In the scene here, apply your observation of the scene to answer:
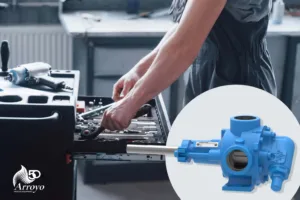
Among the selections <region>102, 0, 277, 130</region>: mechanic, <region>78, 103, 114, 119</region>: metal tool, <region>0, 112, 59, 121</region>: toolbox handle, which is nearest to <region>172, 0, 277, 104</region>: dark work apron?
<region>102, 0, 277, 130</region>: mechanic

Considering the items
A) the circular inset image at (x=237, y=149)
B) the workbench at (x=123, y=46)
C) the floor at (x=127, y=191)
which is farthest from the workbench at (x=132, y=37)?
the circular inset image at (x=237, y=149)

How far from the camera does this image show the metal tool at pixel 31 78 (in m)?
1.43

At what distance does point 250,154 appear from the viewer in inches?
35.2

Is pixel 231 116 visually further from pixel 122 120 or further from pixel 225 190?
pixel 122 120

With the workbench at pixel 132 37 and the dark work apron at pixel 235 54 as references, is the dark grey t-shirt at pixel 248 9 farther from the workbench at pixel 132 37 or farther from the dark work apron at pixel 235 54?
the workbench at pixel 132 37

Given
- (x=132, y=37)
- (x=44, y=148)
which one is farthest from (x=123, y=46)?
(x=44, y=148)

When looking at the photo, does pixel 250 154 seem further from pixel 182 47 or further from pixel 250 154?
pixel 182 47

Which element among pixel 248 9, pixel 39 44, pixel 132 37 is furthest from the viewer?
pixel 39 44

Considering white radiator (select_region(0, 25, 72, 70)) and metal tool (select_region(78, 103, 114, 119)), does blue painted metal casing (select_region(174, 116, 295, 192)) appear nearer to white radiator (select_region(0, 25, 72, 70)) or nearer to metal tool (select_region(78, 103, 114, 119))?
metal tool (select_region(78, 103, 114, 119))

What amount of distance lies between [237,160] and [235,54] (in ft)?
1.77

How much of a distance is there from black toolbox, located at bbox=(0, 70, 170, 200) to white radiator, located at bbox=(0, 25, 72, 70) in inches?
65.9

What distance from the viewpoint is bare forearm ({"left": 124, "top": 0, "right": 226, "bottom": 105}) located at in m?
1.19

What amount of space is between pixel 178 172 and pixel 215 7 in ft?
1.20

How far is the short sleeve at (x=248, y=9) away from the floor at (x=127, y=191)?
4.25 feet
